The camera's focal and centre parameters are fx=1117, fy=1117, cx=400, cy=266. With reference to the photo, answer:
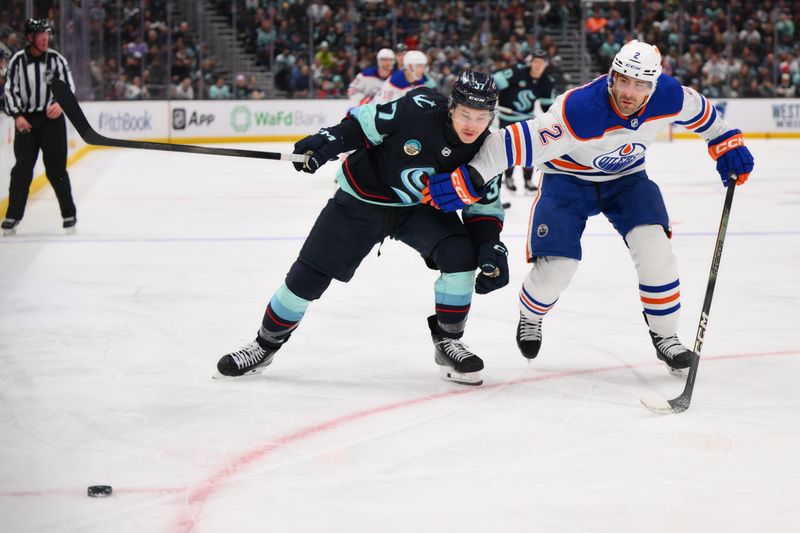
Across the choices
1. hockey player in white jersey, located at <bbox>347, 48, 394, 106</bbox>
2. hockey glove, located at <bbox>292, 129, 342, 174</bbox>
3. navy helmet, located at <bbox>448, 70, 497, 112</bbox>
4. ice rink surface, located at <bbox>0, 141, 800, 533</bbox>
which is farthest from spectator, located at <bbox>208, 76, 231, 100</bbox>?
navy helmet, located at <bbox>448, 70, 497, 112</bbox>

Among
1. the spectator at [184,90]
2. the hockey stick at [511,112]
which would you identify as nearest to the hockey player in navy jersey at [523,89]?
the hockey stick at [511,112]

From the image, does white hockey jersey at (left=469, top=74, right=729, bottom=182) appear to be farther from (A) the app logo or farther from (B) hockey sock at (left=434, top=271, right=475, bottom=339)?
(A) the app logo

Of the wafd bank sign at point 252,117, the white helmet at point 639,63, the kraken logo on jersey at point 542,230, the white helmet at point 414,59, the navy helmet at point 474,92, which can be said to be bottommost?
the wafd bank sign at point 252,117

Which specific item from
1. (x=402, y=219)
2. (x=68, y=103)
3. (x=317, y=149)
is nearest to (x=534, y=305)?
(x=402, y=219)

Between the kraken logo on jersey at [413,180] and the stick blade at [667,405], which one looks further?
the kraken logo on jersey at [413,180]

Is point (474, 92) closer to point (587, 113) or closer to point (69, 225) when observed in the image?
point (587, 113)

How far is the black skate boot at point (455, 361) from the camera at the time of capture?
139 inches

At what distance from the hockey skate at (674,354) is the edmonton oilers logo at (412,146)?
107 centimetres

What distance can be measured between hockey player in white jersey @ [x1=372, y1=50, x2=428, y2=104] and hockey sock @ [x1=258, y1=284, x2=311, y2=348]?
5.71m

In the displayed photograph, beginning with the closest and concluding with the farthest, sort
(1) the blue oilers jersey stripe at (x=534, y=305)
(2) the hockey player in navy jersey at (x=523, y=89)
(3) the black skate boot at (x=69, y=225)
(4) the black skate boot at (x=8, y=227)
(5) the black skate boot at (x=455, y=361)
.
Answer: (5) the black skate boot at (x=455, y=361)
(1) the blue oilers jersey stripe at (x=534, y=305)
(4) the black skate boot at (x=8, y=227)
(3) the black skate boot at (x=69, y=225)
(2) the hockey player in navy jersey at (x=523, y=89)

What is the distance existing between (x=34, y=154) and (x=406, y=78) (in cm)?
341

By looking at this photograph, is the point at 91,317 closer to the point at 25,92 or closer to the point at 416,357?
the point at 416,357

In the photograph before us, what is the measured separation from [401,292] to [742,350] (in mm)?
1744

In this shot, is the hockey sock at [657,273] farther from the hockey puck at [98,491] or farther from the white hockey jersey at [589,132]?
the hockey puck at [98,491]
